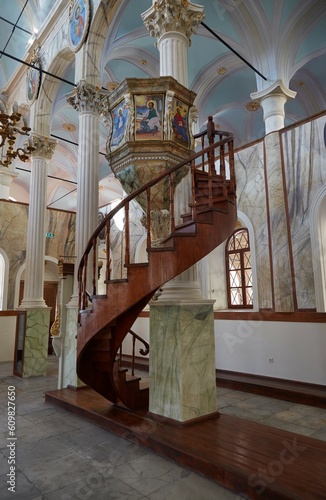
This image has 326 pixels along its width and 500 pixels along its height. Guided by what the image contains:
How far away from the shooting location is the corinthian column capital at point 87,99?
19.7 feet

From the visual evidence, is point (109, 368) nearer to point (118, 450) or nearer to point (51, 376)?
point (118, 450)

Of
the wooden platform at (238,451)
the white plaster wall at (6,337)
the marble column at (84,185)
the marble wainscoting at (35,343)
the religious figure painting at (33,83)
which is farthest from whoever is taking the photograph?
the white plaster wall at (6,337)

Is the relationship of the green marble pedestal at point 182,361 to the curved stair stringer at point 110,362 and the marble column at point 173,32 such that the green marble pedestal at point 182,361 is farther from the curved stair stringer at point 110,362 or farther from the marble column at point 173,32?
the marble column at point 173,32

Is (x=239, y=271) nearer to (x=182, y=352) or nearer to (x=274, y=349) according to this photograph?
(x=274, y=349)

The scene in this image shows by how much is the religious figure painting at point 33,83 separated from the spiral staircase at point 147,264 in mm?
6527

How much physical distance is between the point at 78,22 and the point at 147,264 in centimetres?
634

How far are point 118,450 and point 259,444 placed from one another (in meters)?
1.29

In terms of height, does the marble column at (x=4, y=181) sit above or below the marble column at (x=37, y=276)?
above

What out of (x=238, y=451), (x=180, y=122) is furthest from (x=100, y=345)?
(x=180, y=122)

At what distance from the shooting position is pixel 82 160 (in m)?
5.82

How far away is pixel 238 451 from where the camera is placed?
9.43 ft

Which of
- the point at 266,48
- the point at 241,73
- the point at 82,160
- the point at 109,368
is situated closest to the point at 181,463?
the point at 109,368

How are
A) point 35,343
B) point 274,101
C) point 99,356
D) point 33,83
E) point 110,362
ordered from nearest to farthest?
point 110,362 → point 99,356 → point 274,101 → point 35,343 → point 33,83

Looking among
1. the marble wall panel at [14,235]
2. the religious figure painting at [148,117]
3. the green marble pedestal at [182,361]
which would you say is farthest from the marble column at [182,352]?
the marble wall panel at [14,235]
